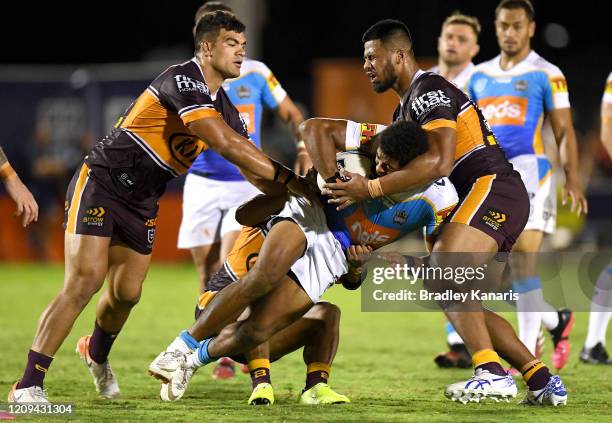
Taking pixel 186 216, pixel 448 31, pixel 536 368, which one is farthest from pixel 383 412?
pixel 448 31

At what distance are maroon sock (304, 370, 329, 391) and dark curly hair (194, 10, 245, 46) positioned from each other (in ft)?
7.28

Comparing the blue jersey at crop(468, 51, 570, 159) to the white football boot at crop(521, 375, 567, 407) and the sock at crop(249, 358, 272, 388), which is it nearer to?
the white football boot at crop(521, 375, 567, 407)

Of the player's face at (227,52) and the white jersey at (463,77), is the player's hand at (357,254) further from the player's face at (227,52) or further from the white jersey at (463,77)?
the white jersey at (463,77)

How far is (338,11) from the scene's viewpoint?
86.0 feet

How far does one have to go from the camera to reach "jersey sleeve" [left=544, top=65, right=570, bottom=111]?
29.3 feet

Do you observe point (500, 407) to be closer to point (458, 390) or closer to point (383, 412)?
point (458, 390)

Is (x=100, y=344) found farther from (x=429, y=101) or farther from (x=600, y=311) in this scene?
(x=600, y=311)

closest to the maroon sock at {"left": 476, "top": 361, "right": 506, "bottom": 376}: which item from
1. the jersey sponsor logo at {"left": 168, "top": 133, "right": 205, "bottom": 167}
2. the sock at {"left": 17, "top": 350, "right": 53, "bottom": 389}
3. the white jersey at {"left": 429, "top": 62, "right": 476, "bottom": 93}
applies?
the jersey sponsor logo at {"left": 168, "top": 133, "right": 205, "bottom": 167}

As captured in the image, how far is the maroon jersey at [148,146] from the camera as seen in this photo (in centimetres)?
704

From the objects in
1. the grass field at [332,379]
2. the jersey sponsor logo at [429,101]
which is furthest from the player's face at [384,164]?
the grass field at [332,379]

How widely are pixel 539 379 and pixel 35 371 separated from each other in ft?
9.93

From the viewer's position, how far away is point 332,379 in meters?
8.11

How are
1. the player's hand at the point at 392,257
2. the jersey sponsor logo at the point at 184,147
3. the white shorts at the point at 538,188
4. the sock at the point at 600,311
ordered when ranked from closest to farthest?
the player's hand at the point at 392,257, the jersey sponsor logo at the point at 184,147, the white shorts at the point at 538,188, the sock at the point at 600,311

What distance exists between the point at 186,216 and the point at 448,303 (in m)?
3.08
